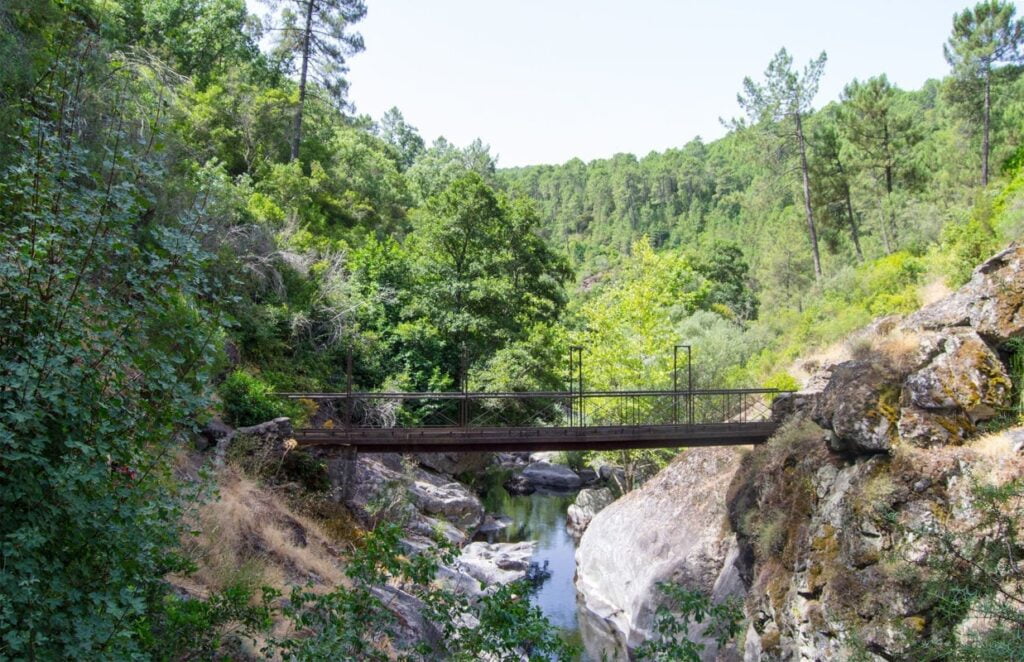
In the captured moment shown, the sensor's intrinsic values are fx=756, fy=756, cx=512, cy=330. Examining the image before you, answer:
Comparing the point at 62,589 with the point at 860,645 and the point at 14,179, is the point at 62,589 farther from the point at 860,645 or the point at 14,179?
the point at 860,645

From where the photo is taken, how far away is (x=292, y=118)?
33125mm

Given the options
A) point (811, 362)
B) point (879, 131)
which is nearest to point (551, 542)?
point (811, 362)

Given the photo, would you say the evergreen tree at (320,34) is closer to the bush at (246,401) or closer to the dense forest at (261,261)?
the dense forest at (261,261)

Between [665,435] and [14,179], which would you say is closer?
[14,179]

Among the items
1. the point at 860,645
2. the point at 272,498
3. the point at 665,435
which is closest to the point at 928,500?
the point at 860,645

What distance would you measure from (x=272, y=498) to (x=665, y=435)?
848cm

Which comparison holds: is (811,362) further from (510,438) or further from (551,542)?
(510,438)

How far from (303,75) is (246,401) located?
1988 centimetres

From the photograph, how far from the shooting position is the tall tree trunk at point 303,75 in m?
31.6

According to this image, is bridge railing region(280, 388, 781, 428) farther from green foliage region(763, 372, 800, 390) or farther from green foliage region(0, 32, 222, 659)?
green foliage region(0, 32, 222, 659)

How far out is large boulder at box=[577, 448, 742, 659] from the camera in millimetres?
17875

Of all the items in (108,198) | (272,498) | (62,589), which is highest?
(108,198)

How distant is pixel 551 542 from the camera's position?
87.9 feet

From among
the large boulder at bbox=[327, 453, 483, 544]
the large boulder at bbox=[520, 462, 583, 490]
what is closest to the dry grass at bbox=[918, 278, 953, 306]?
the large boulder at bbox=[327, 453, 483, 544]
